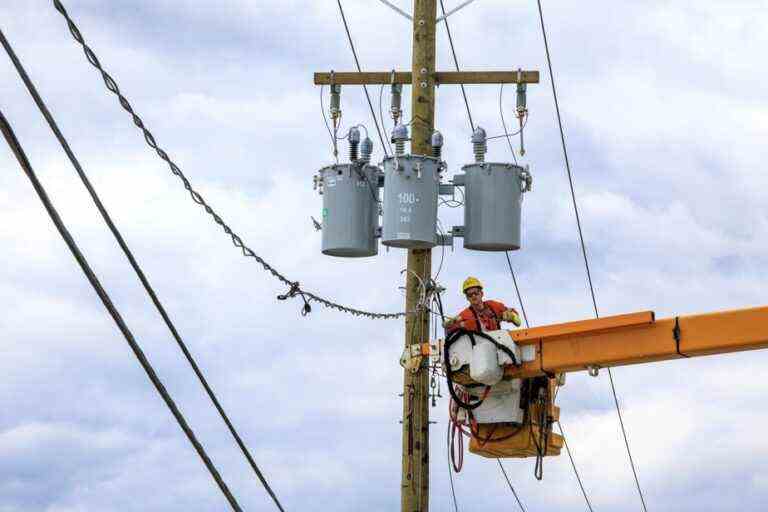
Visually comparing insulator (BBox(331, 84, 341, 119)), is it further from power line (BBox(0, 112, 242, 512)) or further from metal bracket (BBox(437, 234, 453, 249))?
power line (BBox(0, 112, 242, 512))

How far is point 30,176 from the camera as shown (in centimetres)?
799

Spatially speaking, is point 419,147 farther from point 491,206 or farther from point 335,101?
point 335,101

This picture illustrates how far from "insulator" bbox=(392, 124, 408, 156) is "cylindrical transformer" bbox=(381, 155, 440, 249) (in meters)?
0.25

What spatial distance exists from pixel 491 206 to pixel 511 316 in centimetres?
130

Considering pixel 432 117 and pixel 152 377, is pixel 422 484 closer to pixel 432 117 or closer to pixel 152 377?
pixel 432 117

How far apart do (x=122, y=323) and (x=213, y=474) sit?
154 cm

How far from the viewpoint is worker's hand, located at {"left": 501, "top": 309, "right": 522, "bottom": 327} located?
1488cm

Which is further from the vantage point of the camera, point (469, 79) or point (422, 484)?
point (469, 79)

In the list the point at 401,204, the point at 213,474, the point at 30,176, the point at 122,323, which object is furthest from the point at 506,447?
the point at 30,176

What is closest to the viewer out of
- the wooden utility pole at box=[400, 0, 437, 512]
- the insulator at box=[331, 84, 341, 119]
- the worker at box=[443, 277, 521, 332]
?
the worker at box=[443, 277, 521, 332]

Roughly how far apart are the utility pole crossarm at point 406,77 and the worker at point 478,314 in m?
2.40

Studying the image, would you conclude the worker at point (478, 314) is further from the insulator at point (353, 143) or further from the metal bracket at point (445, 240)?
the insulator at point (353, 143)

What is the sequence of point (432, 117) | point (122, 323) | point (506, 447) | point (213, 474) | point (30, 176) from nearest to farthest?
point (30, 176) → point (122, 323) → point (213, 474) → point (506, 447) → point (432, 117)

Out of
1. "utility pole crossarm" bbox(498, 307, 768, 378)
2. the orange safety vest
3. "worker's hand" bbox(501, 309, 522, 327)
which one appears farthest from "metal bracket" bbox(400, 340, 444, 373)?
"utility pole crossarm" bbox(498, 307, 768, 378)
